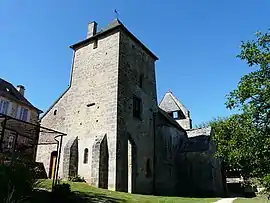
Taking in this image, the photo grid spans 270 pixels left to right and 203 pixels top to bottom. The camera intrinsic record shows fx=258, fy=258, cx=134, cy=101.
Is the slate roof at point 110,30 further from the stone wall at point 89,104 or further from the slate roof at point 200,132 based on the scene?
the slate roof at point 200,132

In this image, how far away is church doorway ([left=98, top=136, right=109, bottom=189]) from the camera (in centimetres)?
1608

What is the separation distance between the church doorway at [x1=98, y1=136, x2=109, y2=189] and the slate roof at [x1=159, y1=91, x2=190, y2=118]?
16.9 meters

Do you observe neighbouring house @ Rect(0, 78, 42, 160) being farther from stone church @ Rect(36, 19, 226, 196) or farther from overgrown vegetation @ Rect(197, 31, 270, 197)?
overgrown vegetation @ Rect(197, 31, 270, 197)

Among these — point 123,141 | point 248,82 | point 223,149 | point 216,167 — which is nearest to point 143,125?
point 123,141

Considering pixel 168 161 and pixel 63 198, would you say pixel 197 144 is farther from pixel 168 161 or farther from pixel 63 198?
pixel 63 198

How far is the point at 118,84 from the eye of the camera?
61.8 ft

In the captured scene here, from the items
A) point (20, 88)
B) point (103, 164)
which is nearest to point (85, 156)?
point (103, 164)

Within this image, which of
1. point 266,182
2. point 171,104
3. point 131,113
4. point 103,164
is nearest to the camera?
point 266,182

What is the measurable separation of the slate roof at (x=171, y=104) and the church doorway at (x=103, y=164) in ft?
55.4

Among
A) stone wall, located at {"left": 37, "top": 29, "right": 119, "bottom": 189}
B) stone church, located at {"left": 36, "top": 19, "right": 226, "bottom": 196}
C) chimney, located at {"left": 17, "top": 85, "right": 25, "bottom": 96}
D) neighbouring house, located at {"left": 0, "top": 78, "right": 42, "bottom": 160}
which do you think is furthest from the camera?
chimney, located at {"left": 17, "top": 85, "right": 25, "bottom": 96}

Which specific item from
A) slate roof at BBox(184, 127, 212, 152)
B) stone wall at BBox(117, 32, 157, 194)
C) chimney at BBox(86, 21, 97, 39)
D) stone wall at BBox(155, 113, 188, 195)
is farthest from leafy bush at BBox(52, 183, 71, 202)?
chimney at BBox(86, 21, 97, 39)

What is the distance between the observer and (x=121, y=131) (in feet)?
58.1

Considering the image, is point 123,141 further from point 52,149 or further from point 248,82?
point 248,82

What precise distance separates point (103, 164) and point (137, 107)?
234 inches
